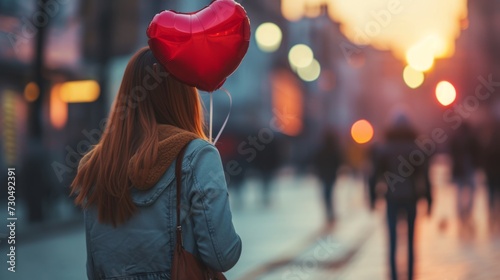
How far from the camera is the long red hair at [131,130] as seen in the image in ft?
8.10

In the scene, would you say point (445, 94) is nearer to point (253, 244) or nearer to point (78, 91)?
point (253, 244)

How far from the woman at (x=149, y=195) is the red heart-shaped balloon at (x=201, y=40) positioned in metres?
0.09

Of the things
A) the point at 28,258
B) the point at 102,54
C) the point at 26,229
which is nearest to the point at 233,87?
the point at 102,54

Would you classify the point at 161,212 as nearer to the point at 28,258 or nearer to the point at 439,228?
the point at 28,258

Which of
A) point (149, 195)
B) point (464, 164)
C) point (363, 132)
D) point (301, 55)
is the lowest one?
point (363, 132)

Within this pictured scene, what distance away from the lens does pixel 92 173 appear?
2570 millimetres

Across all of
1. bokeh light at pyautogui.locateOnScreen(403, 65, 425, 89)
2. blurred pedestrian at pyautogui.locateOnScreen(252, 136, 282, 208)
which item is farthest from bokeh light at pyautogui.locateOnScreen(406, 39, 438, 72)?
blurred pedestrian at pyautogui.locateOnScreen(252, 136, 282, 208)

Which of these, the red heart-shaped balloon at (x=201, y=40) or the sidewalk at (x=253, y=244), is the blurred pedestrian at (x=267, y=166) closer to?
the sidewalk at (x=253, y=244)

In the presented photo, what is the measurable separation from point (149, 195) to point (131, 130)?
228 mm

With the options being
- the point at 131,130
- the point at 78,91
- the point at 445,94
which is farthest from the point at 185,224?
the point at 78,91

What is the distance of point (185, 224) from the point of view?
2.45 meters

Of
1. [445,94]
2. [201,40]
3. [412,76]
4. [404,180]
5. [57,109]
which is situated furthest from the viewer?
[57,109]

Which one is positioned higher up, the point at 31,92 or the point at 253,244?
the point at 31,92

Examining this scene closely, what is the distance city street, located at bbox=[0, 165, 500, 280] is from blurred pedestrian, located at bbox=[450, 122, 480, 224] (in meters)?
0.36
